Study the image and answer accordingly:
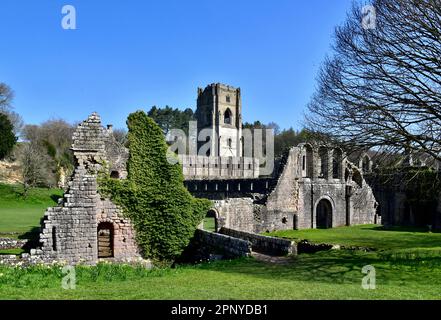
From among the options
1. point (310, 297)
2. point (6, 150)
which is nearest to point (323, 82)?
point (310, 297)

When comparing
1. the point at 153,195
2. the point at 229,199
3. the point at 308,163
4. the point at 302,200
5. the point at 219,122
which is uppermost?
the point at 219,122

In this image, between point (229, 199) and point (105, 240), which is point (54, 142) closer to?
point (229, 199)

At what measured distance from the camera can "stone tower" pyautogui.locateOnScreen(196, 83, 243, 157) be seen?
8675 cm

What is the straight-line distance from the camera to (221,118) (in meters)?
87.6

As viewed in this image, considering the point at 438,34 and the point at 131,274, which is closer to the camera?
the point at 131,274

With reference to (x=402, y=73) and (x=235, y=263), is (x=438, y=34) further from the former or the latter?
(x=235, y=263)

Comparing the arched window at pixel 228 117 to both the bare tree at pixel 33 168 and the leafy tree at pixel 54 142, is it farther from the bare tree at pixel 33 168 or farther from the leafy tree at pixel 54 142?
the bare tree at pixel 33 168

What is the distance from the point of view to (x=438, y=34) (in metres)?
14.6

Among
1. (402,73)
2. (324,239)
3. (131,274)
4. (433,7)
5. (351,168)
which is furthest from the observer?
(351,168)

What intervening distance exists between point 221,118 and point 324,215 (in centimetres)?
5100

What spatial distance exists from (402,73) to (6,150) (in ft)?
168

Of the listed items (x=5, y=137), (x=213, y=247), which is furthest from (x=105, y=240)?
(x=5, y=137)

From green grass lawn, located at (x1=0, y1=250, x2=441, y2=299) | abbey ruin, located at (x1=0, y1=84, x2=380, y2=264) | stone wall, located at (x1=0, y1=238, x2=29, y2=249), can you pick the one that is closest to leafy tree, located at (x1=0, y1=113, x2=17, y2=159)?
abbey ruin, located at (x1=0, y1=84, x2=380, y2=264)

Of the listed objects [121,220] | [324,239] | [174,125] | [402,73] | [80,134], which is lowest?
[324,239]
